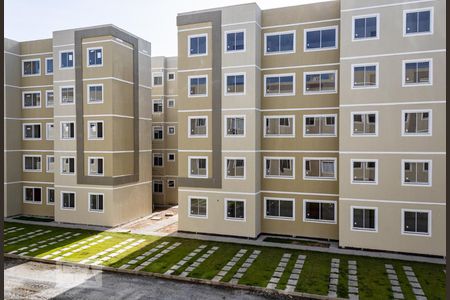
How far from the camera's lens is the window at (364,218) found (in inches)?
895

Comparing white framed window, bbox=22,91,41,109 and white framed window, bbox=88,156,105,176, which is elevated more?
white framed window, bbox=22,91,41,109

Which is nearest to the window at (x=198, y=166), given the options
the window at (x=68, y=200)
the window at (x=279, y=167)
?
the window at (x=279, y=167)

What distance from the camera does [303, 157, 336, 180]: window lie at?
2534cm

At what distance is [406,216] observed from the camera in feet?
72.5

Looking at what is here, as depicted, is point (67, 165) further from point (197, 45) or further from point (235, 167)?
point (197, 45)

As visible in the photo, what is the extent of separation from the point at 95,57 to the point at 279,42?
15.4 meters

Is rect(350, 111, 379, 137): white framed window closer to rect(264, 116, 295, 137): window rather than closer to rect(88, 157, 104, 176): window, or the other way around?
rect(264, 116, 295, 137): window

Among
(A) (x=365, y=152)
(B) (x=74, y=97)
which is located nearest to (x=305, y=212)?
(A) (x=365, y=152)

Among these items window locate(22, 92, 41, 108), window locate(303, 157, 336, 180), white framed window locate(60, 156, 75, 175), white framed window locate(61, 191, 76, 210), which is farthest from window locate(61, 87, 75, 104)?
window locate(303, 157, 336, 180)

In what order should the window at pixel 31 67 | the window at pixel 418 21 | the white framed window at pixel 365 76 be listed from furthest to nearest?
1. the window at pixel 31 67
2. the white framed window at pixel 365 76
3. the window at pixel 418 21

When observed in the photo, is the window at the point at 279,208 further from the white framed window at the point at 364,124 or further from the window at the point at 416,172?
the window at the point at 416,172

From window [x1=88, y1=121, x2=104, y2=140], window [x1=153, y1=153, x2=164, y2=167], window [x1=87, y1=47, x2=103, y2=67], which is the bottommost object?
window [x1=153, y1=153, x2=164, y2=167]

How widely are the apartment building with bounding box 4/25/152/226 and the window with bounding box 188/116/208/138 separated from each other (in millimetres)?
6754

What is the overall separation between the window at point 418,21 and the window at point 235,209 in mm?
15958
